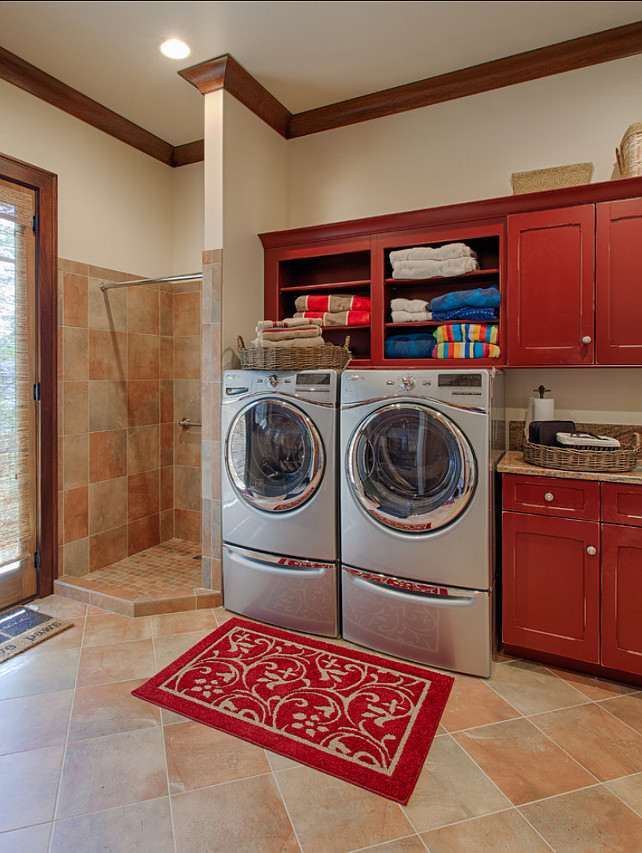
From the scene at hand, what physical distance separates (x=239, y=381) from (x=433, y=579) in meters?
1.32

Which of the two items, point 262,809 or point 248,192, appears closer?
point 262,809

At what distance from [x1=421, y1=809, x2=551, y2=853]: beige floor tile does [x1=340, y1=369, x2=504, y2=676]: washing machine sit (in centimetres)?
72

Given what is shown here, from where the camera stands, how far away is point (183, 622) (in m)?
2.61

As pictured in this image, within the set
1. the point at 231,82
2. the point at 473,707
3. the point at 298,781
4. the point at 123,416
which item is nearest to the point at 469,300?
the point at 231,82

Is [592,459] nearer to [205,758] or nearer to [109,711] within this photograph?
[205,758]

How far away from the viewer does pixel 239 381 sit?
2605 mm

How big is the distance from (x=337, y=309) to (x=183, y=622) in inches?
73.0

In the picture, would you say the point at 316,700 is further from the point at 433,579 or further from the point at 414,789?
the point at 433,579

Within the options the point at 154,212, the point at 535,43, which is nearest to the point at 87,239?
the point at 154,212

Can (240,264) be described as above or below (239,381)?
above

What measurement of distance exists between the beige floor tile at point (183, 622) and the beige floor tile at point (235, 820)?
3.30ft

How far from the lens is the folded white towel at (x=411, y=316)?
8.80 feet

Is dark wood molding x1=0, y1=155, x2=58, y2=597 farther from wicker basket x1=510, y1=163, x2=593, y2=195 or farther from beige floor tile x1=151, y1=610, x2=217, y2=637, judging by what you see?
wicker basket x1=510, y1=163, x2=593, y2=195

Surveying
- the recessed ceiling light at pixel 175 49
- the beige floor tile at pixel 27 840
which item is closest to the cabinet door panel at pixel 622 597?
the beige floor tile at pixel 27 840
